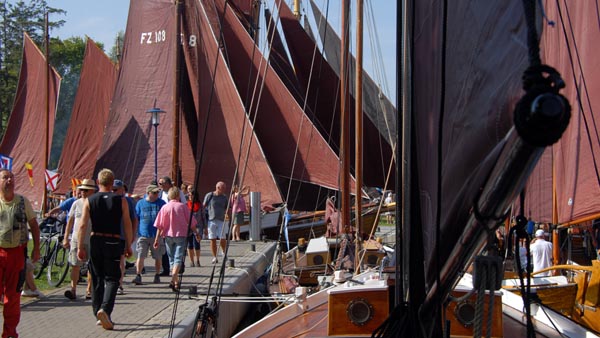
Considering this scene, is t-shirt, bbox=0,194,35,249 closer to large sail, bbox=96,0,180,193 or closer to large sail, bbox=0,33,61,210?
large sail, bbox=96,0,180,193

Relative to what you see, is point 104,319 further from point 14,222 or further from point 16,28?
point 16,28

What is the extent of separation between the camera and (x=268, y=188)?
19219mm

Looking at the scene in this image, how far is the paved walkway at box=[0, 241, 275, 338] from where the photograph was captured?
21.1 feet

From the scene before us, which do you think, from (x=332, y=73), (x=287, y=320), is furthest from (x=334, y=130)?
(x=287, y=320)

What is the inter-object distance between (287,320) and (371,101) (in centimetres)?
1983

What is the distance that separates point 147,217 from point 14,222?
3.33m

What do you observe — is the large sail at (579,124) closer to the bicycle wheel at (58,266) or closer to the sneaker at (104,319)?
the sneaker at (104,319)

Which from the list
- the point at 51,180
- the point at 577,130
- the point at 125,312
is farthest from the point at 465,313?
the point at 51,180

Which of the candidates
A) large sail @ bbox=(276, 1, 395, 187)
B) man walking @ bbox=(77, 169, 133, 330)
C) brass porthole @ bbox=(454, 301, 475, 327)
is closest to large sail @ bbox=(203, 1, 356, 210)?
large sail @ bbox=(276, 1, 395, 187)

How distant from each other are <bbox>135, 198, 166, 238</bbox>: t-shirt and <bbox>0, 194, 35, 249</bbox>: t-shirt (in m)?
3.05

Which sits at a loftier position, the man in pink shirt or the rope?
the rope

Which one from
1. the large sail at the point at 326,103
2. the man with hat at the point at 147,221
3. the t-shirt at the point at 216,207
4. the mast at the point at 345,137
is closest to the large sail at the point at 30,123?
the large sail at the point at 326,103

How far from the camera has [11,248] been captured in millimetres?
5797

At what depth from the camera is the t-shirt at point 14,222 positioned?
5742 mm
